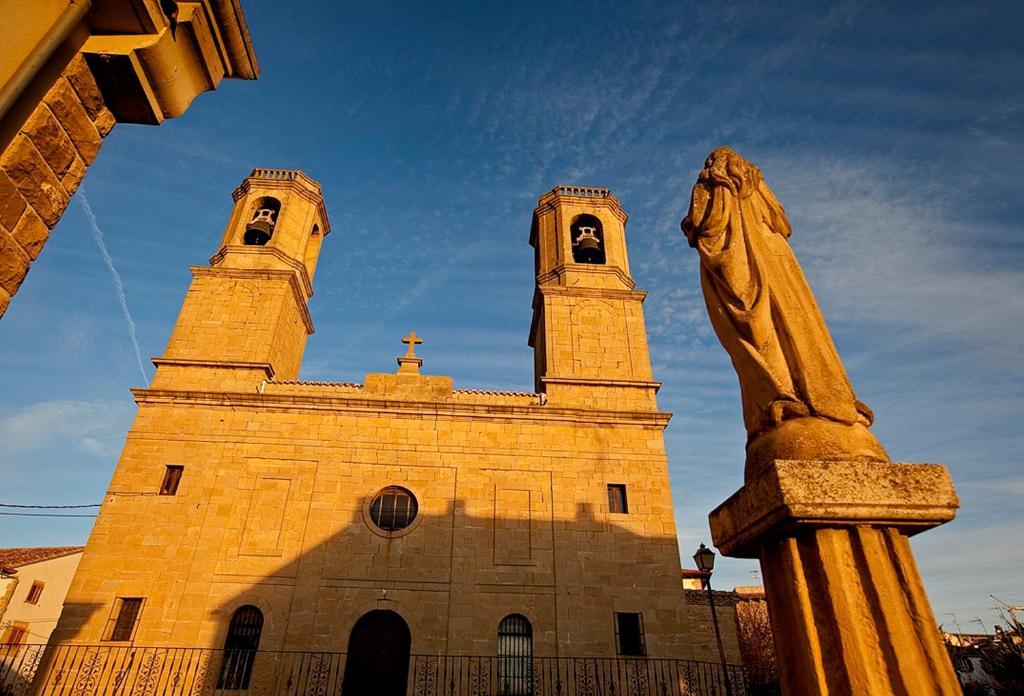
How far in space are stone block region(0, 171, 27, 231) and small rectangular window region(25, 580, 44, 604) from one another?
1242 inches

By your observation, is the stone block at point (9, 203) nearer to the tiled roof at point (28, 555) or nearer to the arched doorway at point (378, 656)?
the arched doorway at point (378, 656)

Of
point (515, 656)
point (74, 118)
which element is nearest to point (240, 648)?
point (515, 656)

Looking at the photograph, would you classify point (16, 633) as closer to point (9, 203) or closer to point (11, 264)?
point (11, 264)

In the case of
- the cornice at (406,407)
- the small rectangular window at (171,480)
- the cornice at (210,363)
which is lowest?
Result: the small rectangular window at (171,480)

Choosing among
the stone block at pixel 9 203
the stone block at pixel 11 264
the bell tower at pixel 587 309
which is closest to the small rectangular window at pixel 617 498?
the bell tower at pixel 587 309

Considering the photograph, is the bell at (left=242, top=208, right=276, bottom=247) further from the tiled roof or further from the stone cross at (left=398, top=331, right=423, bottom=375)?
the tiled roof

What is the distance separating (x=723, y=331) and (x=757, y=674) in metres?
34.1

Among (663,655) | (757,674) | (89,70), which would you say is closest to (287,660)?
(663,655)

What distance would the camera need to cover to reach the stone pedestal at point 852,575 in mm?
2324

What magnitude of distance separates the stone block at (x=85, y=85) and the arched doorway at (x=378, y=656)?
12.8 m

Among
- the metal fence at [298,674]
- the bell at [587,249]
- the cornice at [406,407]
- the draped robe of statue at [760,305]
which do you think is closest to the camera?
the draped robe of statue at [760,305]

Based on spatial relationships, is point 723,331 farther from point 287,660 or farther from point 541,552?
point 287,660

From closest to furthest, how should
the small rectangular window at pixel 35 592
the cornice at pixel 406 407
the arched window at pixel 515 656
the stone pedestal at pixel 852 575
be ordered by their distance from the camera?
the stone pedestal at pixel 852 575 → the arched window at pixel 515 656 → the cornice at pixel 406 407 → the small rectangular window at pixel 35 592

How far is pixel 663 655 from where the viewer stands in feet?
41.9
